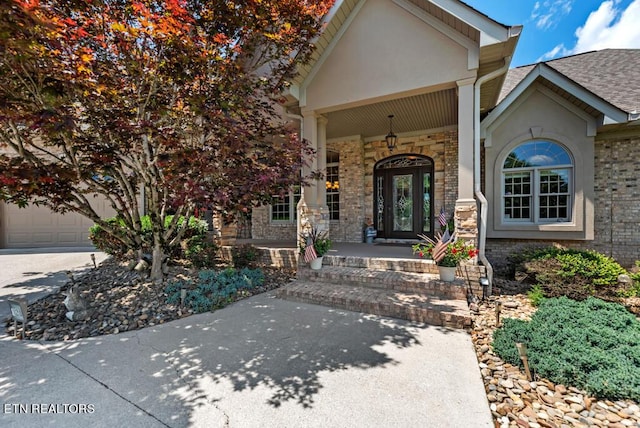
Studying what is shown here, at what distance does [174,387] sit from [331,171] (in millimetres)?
7301

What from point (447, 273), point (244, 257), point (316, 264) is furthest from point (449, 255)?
point (244, 257)

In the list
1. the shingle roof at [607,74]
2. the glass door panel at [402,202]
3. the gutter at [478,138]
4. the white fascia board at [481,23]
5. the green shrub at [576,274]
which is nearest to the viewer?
the white fascia board at [481,23]

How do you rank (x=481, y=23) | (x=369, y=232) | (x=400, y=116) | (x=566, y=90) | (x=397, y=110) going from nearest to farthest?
(x=481, y=23)
(x=566, y=90)
(x=397, y=110)
(x=400, y=116)
(x=369, y=232)

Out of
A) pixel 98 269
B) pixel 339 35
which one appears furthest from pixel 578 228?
pixel 98 269

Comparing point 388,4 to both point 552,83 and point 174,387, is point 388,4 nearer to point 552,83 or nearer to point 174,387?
point 552,83

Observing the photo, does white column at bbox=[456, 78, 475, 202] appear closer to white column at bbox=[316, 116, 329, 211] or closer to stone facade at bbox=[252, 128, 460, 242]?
white column at bbox=[316, 116, 329, 211]

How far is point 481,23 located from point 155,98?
514 cm

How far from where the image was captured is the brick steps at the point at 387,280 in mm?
4238

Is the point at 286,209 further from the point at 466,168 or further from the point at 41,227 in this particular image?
the point at 41,227

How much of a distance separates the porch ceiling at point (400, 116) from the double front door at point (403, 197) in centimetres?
96

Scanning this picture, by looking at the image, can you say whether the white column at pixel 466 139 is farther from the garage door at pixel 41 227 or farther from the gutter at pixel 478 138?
the garage door at pixel 41 227

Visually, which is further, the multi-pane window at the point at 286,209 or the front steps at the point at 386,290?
the multi-pane window at the point at 286,209

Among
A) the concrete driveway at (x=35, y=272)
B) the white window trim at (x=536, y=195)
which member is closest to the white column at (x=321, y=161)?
the white window trim at (x=536, y=195)

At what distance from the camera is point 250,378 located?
8.03 feet
